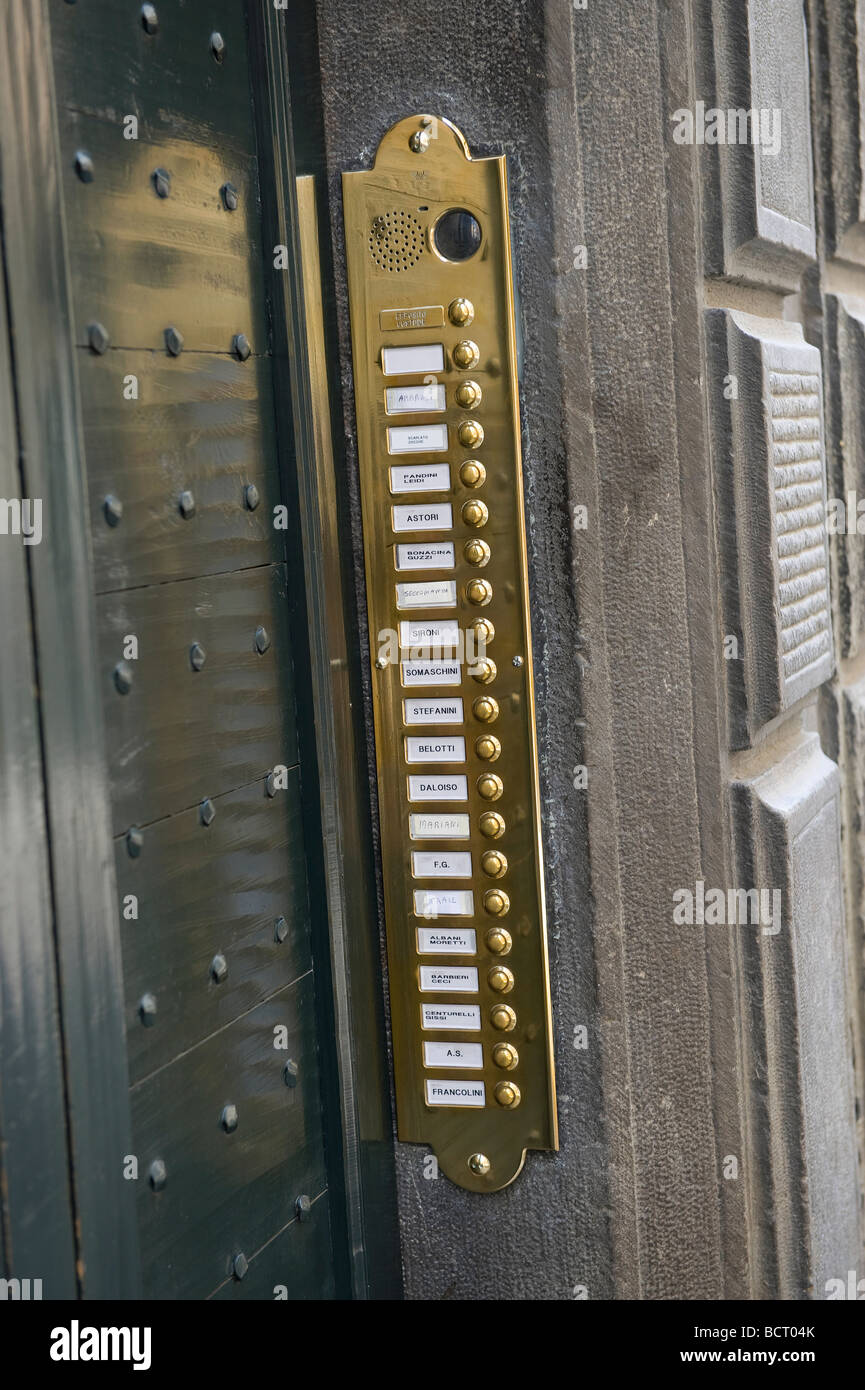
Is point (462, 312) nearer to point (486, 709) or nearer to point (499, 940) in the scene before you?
point (486, 709)

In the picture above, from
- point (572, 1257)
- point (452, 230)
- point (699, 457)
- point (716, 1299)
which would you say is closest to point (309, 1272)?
point (572, 1257)

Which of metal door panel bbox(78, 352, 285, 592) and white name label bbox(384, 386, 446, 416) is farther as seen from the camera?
white name label bbox(384, 386, 446, 416)

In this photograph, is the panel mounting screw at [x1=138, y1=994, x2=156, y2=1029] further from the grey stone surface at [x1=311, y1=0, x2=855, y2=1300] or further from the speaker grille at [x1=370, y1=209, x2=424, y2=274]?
the speaker grille at [x1=370, y1=209, x2=424, y2=274]

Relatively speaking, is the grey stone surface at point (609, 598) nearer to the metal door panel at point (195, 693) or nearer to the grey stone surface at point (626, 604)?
the grey stone surface at point (626, 604)

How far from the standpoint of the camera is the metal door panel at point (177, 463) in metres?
1.54

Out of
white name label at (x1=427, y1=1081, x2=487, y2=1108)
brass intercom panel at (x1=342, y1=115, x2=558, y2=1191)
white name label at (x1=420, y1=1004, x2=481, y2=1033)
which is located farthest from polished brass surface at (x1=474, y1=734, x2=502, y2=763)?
white name label at (x1=427, y1=1081, x2=487, y2=1108)

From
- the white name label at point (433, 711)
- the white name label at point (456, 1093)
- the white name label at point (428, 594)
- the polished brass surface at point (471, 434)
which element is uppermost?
the polished brass surface at point (471, 434)

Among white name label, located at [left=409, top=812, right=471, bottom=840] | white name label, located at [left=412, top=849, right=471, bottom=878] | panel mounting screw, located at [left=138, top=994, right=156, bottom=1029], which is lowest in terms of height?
panel mounting screw, located at [left=138, top=994, right=156, bottom=1029]

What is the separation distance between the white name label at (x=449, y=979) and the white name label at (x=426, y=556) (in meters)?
0.53

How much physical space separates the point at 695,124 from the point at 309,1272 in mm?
1548

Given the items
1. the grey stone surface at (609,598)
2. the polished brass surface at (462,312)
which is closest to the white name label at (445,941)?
the grey stone surface at (609,598)

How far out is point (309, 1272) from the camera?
6.43 feet

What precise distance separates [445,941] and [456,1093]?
0.69 ft

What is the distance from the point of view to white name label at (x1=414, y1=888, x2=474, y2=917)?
1.99 metres
